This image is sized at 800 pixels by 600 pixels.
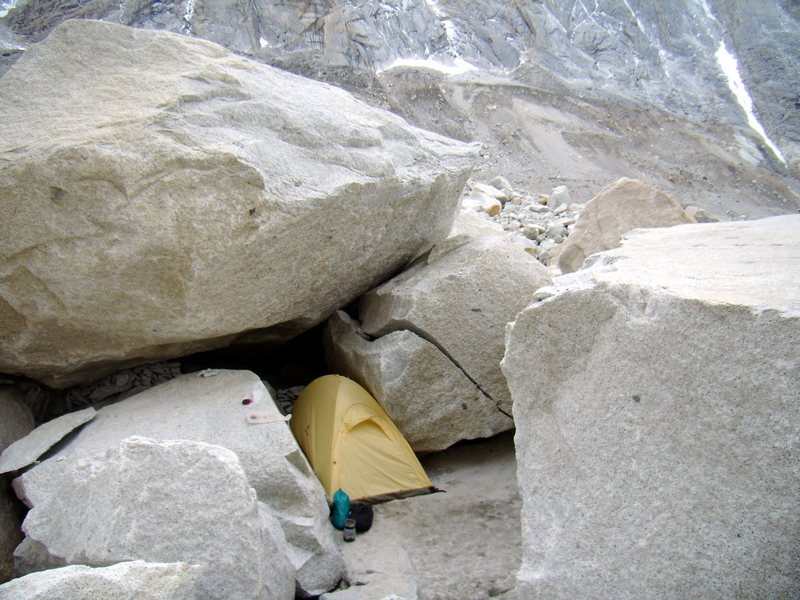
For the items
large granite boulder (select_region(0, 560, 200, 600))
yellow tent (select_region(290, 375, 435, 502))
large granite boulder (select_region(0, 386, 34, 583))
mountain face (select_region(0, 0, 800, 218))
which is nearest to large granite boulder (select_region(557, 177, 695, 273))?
yellow tent (select_region(290, 375, 435, 502))

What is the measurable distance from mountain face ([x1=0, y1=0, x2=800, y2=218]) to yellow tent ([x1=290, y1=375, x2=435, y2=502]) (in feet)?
47.2

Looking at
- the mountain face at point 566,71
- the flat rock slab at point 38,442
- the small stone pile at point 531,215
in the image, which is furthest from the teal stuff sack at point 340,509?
the mountain face at point 566,71

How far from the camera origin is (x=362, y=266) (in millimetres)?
4414

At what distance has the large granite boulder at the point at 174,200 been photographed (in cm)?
329

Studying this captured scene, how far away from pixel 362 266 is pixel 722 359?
2635 millimetres

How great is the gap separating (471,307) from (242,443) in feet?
5.52

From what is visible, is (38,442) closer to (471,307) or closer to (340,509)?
(340,509)

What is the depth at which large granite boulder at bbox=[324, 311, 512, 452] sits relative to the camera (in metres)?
4.14

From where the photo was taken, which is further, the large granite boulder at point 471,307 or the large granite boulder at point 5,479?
the large granite boulder at point 471,307

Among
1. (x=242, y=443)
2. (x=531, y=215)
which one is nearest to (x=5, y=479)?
(x=242, y=443)

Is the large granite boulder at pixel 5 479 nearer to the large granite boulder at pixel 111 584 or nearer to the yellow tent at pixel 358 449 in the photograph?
the large granite boulder at pixel 111 584

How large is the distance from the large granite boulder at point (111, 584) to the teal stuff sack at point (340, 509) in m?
1.60

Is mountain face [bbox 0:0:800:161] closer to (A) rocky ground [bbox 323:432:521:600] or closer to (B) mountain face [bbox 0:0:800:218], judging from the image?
(B) mountain face [bbox 0:0:800:218]

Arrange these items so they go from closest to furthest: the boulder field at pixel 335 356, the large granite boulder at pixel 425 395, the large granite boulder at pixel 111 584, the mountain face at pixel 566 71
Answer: the large granite boulder at pixel 111 584, the boulder field at pixel 335 356, the large granite boulder at pixel 425 395, the mountain face at pixel 566 71
